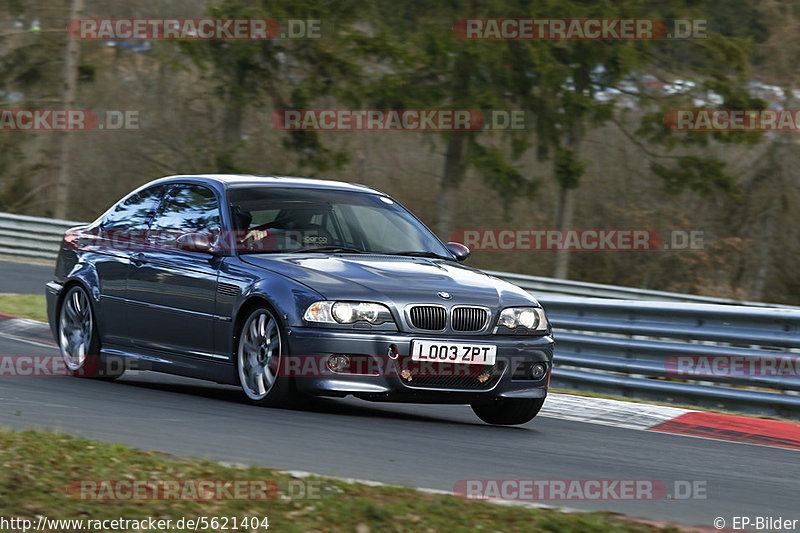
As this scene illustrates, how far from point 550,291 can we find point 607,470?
573 inches

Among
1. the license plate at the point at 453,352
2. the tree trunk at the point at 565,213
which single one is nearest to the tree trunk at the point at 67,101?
the tree trunk at the point at 565,213

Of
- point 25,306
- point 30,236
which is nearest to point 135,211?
point 25,306

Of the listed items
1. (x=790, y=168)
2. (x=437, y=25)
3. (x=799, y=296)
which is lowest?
(x=799, y=296)

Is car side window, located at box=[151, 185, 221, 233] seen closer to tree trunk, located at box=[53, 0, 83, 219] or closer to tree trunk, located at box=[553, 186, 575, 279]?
tree trunk, located at box=[553, 186, 575, 279]

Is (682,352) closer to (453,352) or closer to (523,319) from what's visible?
(523,319)

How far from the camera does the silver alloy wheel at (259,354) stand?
818 cm

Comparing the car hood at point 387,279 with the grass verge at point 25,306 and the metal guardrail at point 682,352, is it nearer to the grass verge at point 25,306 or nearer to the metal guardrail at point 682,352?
the metal guardrail at point 682,352

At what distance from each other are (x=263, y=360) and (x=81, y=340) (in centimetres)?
252

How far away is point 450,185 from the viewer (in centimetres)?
3131

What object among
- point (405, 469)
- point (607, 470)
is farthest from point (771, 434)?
point (405, 469)

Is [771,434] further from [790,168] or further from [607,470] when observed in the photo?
[790,168]

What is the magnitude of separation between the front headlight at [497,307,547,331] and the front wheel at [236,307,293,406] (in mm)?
1405

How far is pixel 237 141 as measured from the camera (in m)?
32.9

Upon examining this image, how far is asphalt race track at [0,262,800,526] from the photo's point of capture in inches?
243
